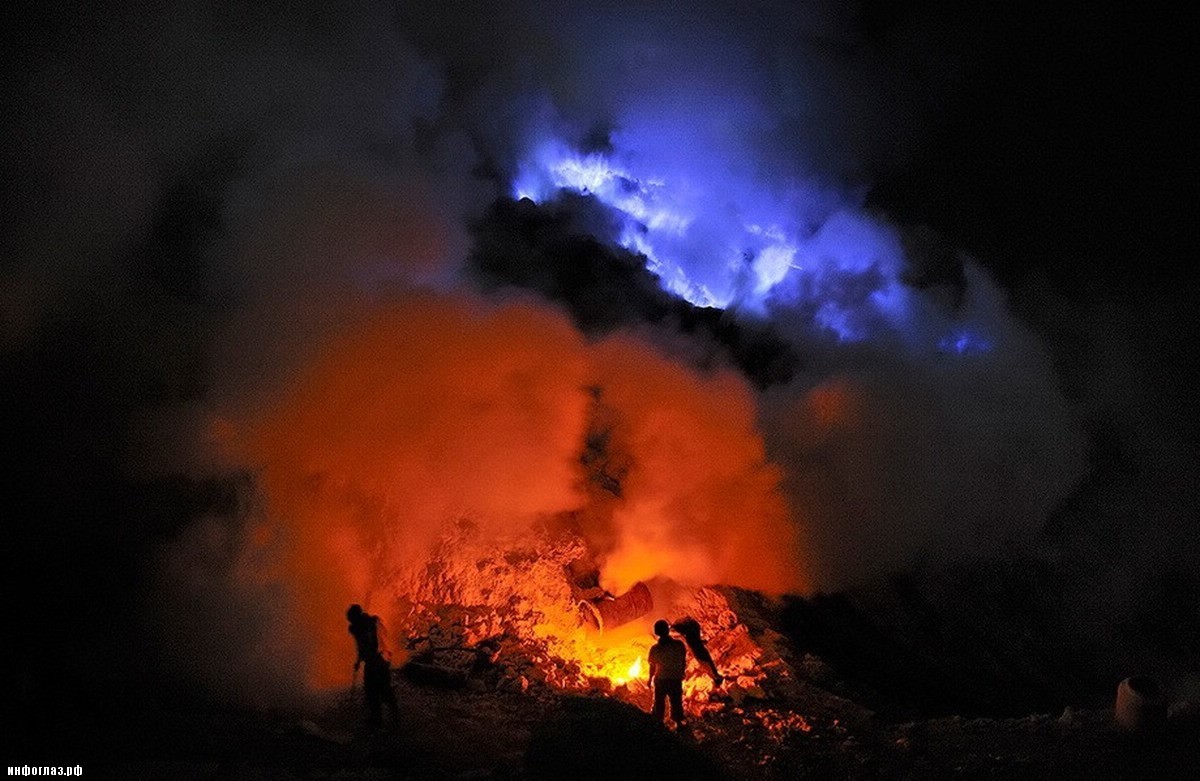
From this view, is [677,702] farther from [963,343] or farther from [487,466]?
[963,343]

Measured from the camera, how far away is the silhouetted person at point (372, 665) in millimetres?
6996

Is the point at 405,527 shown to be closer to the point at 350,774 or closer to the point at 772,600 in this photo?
the point at 350,774

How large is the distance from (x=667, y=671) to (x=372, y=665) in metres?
2.78

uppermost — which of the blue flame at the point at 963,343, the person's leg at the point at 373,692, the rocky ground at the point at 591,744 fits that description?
the blue flame at the point at 963,343

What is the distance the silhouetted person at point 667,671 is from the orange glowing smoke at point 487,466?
168 cm

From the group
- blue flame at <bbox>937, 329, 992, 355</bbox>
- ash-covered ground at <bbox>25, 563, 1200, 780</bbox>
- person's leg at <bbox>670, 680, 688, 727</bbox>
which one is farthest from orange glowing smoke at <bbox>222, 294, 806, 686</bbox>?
blue flame at <bbox>937, 329, 992, 355</bbox>

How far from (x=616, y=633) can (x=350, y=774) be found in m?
4.58

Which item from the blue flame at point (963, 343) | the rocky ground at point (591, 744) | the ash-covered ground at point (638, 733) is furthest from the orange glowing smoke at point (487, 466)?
the blue flame at point (963, 343)

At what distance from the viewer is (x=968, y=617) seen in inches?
577

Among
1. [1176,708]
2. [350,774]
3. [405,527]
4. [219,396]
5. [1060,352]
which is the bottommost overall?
[1176,708]

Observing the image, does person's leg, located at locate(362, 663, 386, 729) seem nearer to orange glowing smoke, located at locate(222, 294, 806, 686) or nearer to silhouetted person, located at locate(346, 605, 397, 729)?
silhouetted person, located at locate(346, 605, 397, 729)

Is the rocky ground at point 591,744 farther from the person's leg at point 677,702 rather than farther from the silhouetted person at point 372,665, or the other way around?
the silhouetted person at point 372,665

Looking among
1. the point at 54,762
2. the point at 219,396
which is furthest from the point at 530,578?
the point at 54,762

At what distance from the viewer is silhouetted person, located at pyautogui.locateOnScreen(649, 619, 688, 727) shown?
7508mm
